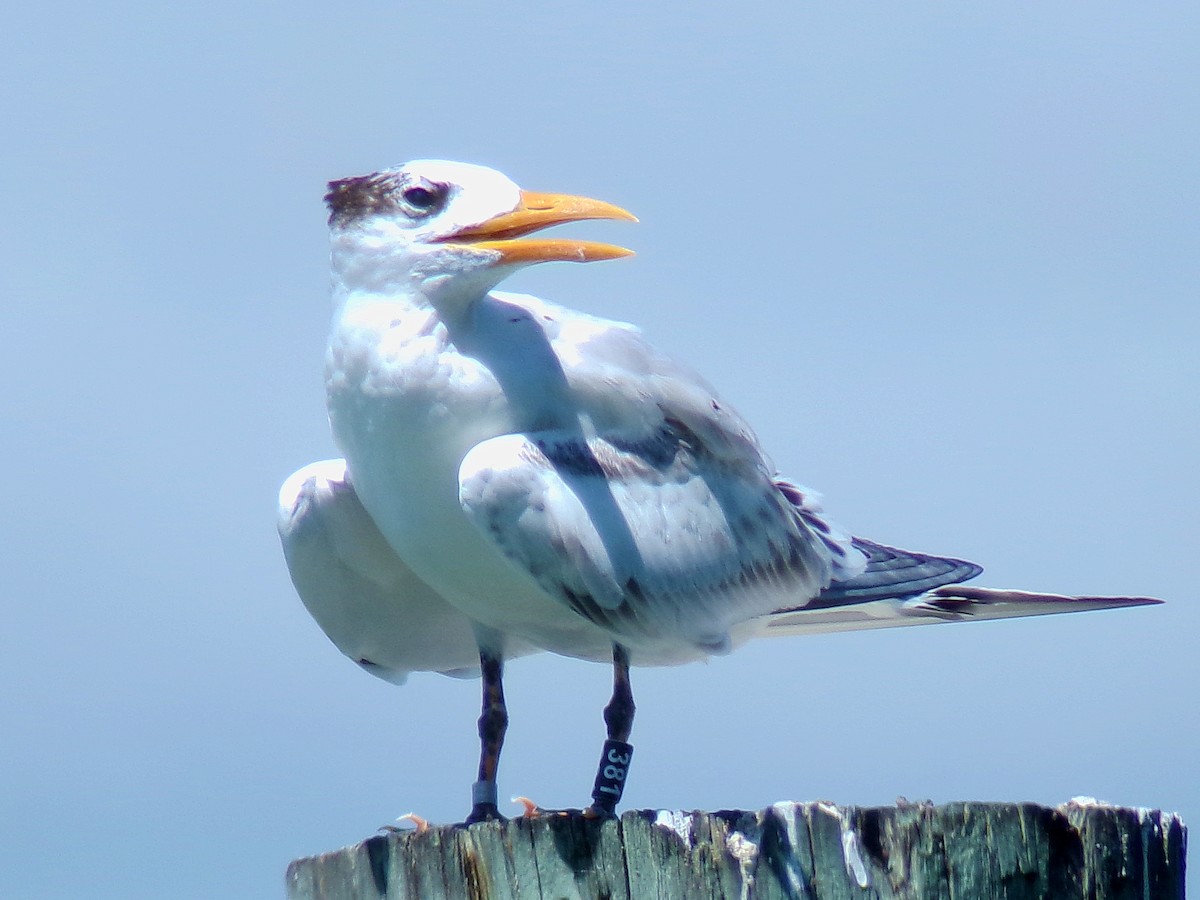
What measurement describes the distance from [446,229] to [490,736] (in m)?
1.92

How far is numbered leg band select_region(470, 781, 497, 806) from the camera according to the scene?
586 centimetres

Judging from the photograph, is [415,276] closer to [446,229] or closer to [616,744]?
Result: [446,229]

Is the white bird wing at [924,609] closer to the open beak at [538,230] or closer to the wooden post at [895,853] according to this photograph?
the open beak at [538,230]

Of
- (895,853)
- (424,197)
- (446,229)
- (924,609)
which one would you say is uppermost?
(424,197)

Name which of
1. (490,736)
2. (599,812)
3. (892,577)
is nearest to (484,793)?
(490,736)

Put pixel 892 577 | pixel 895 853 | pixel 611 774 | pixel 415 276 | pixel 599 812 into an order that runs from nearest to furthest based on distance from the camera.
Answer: pixel 895 853
pixel 599 812
pixel 611 774
pixel 415 276
pixel 892 577

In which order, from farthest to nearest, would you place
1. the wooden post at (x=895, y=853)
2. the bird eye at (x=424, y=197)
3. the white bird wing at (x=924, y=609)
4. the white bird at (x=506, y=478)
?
the white bird wing at (x=924, y=609)
the bird eye at (x=424, y=197)
the white bird at (x=506, y=478)
the wooden post at (x=895, y=853)

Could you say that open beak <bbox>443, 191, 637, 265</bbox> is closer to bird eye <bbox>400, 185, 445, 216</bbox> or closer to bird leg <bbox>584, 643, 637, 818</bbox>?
bird eye <bbox>400, 185, 445, 216</bbox>

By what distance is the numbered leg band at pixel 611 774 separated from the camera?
17.5ft

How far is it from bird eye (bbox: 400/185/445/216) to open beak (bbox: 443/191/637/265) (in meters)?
0.17

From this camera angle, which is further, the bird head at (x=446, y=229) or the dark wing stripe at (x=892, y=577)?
the dark wing stripe at (x=892, y=577)

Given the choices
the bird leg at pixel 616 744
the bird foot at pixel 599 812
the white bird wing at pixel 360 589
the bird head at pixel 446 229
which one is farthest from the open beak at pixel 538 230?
the bird foot at pixel 599 812

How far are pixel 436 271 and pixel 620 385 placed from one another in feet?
2.52

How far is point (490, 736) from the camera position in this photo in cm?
609
